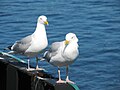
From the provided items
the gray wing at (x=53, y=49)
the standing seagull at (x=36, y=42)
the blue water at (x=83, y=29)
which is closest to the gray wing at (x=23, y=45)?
the standing seagull at (x=36, y=42)

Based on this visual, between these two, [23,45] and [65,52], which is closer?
[65,52]

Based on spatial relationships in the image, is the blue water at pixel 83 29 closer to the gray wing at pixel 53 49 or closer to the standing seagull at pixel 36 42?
the standing seagull at pixel 36 42

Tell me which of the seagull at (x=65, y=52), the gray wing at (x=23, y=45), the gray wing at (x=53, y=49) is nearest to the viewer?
the seagull at (x=65, y=52)

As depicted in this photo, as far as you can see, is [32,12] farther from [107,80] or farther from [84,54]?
[107,80]

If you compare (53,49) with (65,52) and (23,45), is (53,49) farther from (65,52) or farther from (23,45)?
(23,45)

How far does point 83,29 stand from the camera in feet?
68.2

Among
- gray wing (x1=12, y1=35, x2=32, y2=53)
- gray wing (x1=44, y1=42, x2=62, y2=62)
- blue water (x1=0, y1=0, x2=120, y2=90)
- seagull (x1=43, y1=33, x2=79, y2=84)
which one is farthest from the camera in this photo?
blue water (x1=0, y1=0, x2=120, y2=90)

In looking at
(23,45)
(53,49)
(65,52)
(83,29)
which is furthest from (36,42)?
(83,29)

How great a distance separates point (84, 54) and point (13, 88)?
23.5ft

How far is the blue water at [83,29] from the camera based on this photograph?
15.3m

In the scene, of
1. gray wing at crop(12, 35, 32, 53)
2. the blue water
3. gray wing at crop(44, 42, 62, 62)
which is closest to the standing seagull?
gray wing at crop(12, 35, 32, 53)

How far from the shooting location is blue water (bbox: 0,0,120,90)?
15266 mm

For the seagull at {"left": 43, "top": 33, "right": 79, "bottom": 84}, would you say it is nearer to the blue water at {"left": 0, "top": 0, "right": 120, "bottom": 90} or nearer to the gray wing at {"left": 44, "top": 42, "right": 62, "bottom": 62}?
the gray wing at {"left": 44, "top": 42, "right": 62, "bottom": 62}

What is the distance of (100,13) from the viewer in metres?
23.6
